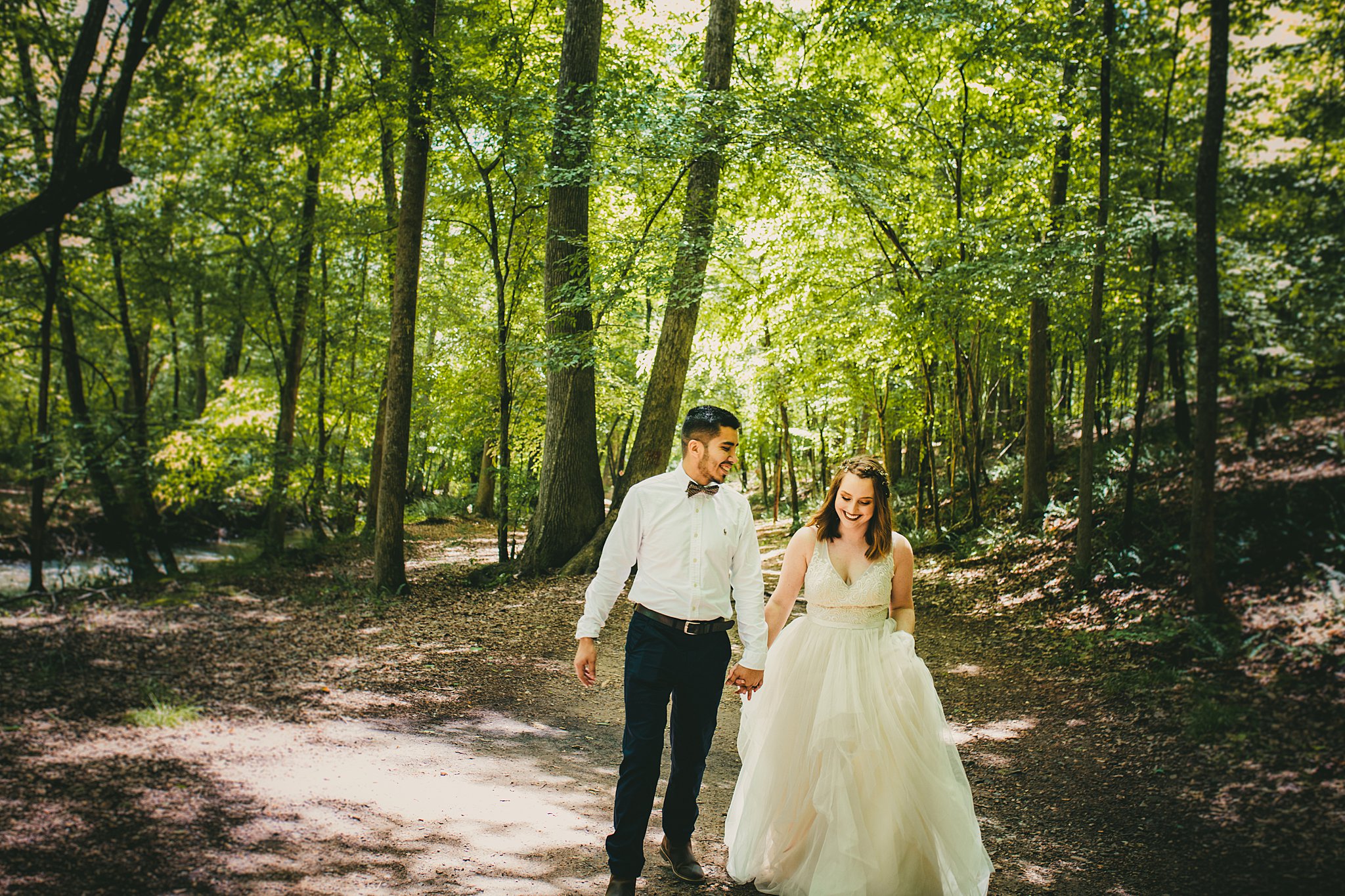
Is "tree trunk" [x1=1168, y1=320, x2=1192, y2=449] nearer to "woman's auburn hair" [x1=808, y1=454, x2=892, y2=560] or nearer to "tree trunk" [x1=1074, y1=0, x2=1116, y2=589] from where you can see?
"tree trunk" [x1=1074, y1=0, x2=1116, y2=589]

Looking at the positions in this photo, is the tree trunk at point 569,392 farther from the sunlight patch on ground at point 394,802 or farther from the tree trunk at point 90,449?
the tree trunk at point 90,449

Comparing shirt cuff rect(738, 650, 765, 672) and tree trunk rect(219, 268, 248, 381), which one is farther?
tree trunk rect(219, 268, 248, 381)

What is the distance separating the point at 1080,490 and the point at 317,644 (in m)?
9.75

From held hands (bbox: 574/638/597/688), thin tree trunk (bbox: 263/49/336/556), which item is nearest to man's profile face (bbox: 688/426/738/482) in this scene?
held hands (bbox: 574/638/597/688)

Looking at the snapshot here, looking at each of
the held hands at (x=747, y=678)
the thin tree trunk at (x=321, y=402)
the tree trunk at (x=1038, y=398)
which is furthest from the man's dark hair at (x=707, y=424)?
the thin tree trunk at (x=321, y=402)

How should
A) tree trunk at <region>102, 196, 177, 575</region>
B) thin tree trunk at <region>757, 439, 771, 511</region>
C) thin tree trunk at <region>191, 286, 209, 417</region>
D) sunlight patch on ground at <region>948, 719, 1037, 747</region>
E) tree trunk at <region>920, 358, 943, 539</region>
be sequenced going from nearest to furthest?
sunlight patch on ground at <region>948, 719, 1037, 747</region> → tree trunk at <region>102, 196, 177, 575</region> → tree trunk at <region>920, 358, 943, 539</region> → thin tree trunk at <region>191, 286, 209, 417</region> → thin tree trunk at <region>757, 439, 771, 511</region>

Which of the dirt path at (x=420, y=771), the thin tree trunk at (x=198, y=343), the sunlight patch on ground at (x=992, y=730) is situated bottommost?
→ the sunlight patch on ground at (x=992, y=730)

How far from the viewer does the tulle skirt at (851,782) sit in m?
3.18

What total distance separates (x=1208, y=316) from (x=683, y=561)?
6479 millimetres

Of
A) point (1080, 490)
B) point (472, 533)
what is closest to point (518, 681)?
point (1080, 490)

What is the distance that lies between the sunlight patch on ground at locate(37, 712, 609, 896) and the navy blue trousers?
0.52 m

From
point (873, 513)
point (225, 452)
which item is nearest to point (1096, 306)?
point (873, 513)

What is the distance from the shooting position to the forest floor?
11.5ft

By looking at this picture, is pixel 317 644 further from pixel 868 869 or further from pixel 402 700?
pixel 868 869
